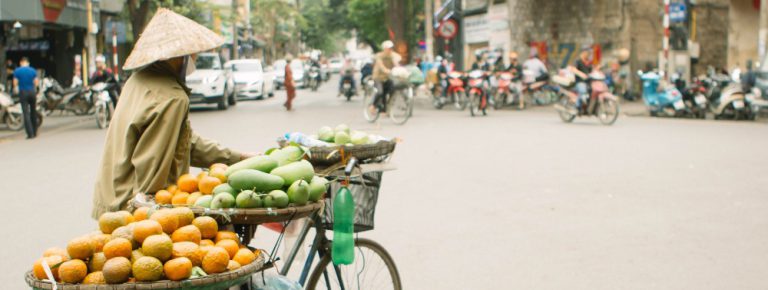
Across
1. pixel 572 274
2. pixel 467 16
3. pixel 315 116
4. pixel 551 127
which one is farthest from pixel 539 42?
pixel 572 274

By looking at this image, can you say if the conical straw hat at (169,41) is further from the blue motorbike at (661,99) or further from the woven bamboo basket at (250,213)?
the blue motorbike at (661,99)

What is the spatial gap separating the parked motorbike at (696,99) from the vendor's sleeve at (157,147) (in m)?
17.8

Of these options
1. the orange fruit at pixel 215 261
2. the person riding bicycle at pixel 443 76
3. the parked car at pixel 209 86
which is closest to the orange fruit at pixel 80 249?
the orange fruit at pixel 215 261

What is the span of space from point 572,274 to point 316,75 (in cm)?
3719

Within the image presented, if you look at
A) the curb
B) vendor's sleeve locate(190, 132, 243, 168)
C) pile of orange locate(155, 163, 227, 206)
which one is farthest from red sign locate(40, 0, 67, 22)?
pile of orange locate(155, 163, 227, 206)

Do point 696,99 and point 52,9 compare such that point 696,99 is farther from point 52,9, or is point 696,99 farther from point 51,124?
point 52,9

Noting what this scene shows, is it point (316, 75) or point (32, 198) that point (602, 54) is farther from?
point (32, 198)

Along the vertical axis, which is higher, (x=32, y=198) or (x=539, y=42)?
(x=539, y=42)

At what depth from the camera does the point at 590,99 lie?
713 inches

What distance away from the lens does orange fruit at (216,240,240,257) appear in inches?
111

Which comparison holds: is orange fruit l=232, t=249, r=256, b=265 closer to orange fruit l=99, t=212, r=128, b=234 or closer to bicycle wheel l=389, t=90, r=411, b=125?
orange fruit l=99, t=212, r=128, b=234

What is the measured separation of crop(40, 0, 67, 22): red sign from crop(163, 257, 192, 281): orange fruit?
27.1m

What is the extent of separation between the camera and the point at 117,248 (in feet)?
8.70

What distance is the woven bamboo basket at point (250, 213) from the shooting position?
3.03 meters
